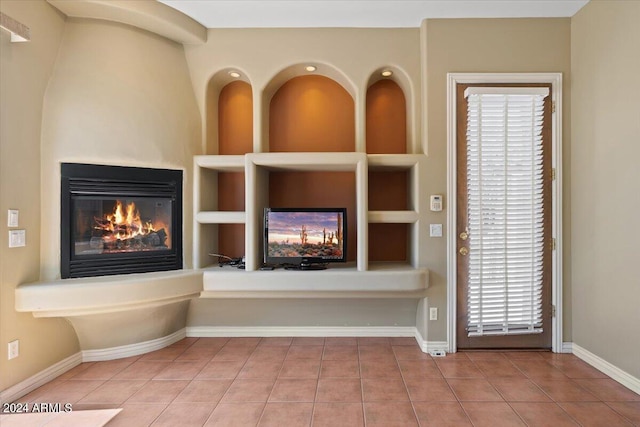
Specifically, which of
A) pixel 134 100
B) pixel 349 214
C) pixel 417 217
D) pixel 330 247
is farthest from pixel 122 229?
pixel 417 217

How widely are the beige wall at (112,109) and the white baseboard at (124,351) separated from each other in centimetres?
76

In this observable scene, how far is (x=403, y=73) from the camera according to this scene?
316 centimetres

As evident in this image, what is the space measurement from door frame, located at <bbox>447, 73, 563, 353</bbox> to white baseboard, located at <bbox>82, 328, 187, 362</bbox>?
2.62 m

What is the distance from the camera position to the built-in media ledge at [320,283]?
291cm

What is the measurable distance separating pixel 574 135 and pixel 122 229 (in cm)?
402

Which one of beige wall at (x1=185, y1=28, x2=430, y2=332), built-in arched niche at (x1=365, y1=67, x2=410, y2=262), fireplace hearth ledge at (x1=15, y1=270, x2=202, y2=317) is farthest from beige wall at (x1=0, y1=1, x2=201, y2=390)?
built-in arched niche at (x1=365, y1=67, x2=410, y2=262)

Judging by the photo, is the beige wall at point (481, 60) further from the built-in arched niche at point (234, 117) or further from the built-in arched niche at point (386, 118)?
the built-in arched niche at point (234, 117)

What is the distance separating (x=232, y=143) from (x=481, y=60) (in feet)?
8.19

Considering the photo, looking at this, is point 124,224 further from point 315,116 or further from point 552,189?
point 552,189

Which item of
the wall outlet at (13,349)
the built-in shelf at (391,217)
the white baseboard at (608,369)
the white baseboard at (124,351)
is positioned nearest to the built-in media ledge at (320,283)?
the built-in shelf at (391,217)

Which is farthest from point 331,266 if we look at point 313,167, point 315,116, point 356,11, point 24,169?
point 24,169

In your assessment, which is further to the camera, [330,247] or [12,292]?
[330,247]

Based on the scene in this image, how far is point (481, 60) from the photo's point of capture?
3.00m

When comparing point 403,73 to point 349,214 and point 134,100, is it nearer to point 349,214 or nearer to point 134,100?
point 349,214
